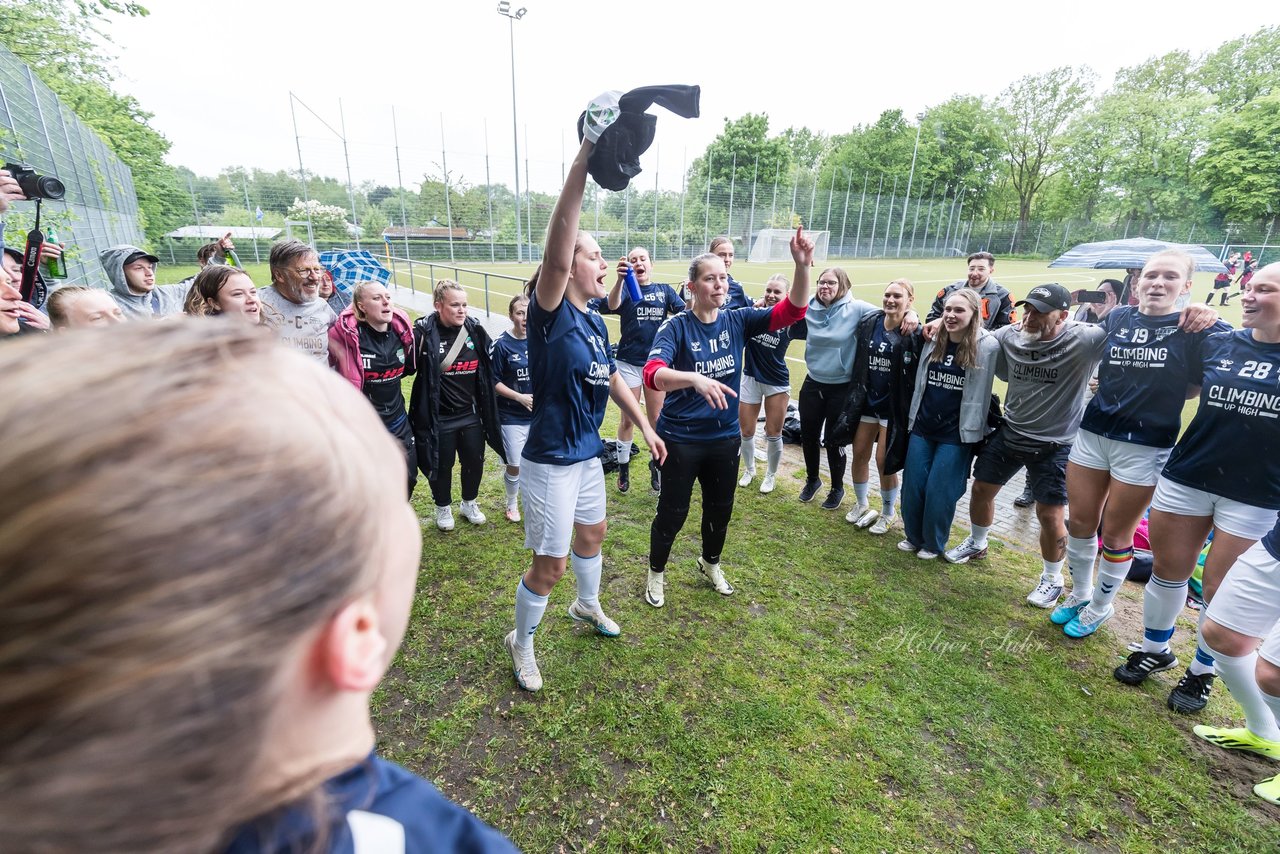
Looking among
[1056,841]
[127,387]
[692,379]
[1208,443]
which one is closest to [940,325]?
[1208,443]

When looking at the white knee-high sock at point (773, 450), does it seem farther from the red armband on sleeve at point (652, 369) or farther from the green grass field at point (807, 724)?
the red armband on sleeve at point (652, 369)

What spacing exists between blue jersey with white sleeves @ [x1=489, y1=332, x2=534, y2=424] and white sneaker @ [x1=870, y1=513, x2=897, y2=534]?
11.5ft

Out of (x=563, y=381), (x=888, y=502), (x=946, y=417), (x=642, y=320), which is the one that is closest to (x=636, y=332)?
(x=642, y=320)

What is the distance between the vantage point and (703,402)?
388 centimetres

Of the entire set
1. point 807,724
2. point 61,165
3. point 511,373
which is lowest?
point 807,724

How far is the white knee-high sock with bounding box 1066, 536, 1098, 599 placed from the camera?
13.4 ft

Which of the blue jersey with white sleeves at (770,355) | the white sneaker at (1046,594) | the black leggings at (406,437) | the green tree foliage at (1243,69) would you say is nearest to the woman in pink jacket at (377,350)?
the black leggings at (406,437)

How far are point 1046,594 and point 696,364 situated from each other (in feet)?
10.7

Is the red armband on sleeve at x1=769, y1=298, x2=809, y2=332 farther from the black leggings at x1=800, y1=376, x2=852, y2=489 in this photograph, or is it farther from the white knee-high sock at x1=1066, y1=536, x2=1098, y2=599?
the white knee-high sock at x1=1066, y1=536, x2=1098, y2=599

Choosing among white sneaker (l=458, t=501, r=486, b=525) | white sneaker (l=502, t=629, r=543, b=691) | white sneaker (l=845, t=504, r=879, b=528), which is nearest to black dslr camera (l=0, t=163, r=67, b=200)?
white sneaker (l=458, t=501, r=486, b=525)

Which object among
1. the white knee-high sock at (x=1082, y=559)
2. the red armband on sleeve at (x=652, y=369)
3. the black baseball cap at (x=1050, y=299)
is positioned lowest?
the white knee-high sock at (x=1082, y=559)

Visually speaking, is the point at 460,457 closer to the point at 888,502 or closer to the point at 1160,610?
the point at 888,502

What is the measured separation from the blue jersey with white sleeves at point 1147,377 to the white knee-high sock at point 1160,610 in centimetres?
89

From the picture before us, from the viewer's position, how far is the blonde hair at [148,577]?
402mm
